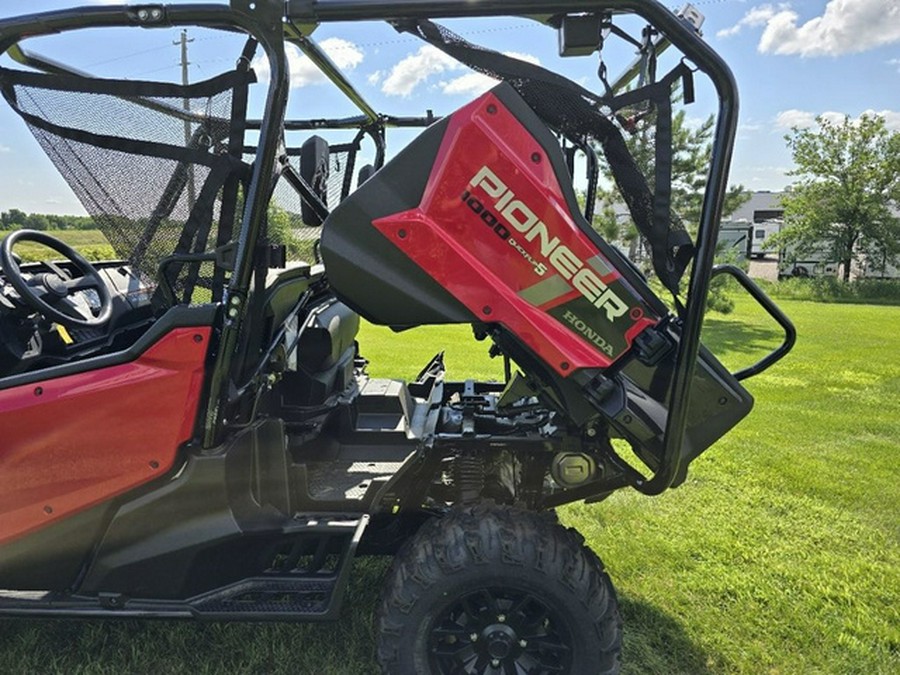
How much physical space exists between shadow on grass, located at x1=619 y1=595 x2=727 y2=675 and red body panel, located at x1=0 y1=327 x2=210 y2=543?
6.89 ft

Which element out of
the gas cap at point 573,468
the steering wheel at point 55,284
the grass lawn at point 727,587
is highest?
the steering wheel at point 55,284

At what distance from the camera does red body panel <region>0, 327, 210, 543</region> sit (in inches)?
90.9

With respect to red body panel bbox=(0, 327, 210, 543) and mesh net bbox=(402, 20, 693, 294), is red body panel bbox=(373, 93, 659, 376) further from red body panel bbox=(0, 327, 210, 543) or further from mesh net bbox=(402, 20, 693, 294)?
red body panel bbox=(0, 327, 210, 543)

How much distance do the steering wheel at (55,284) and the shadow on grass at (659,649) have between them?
108 inches

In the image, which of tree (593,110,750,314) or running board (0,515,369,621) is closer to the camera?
running board (0,515,369,621)

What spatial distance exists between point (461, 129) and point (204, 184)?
37.3 inches

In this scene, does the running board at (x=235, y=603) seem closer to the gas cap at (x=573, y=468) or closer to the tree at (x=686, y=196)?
the gas cap at (x=573, y=468)

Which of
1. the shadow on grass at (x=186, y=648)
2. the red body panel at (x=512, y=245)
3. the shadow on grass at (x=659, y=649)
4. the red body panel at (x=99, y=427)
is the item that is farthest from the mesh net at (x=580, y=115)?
the shadow on grass at (x=186, y=648)

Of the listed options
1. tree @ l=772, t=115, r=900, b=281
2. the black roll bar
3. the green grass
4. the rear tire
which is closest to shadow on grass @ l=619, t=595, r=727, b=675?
the rear tire

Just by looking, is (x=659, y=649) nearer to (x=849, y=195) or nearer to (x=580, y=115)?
(x=580, y=115)

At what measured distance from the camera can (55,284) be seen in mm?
3012

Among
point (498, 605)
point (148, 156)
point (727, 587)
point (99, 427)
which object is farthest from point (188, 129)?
point (727, 587)

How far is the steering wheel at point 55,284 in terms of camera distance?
260cm

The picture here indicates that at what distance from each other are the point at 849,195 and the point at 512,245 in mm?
30425
